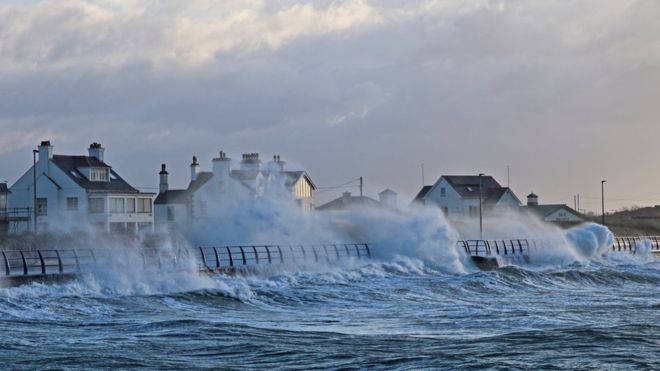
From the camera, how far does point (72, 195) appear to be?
6581cm

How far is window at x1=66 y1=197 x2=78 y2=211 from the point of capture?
216 feet

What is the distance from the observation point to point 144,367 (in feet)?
61.9

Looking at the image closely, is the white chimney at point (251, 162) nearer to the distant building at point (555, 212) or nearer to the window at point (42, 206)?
the window at point (42, 206)

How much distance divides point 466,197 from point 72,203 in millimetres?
36068

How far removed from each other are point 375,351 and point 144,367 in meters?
4.45

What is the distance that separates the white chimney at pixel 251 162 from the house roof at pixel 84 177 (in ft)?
25.3

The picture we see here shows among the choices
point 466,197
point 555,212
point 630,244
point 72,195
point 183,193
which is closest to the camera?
point 72,195

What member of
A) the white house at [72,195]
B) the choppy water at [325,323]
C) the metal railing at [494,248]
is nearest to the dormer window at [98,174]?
the white house at [72,195]

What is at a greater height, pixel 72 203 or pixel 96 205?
pixel 72 203

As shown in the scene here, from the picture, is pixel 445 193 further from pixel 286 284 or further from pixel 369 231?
pixel 286 284

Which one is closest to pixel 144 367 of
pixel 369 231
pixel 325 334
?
pixel 325 334

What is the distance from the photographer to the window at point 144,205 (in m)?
69.4

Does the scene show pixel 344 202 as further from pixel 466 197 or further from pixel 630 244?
pixel 630 244

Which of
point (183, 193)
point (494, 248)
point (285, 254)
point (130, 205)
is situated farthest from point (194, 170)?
point (285, 254)
